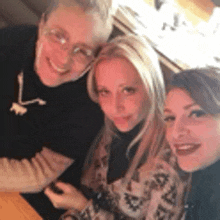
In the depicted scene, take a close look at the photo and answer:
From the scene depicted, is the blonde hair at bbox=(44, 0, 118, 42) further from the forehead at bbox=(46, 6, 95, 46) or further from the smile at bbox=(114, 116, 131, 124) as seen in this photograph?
the smile at bbox=(114, 116, 131, 124)

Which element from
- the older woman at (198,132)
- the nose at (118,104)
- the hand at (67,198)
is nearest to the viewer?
the older woman at (198,132)

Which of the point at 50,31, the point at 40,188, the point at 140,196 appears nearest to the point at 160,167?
the point at 140,196

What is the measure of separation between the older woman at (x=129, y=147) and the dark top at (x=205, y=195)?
0.03 m

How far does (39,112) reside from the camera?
40.5 inches

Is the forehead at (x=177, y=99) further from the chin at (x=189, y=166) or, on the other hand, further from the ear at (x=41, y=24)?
the ear at (x=41, y=24)

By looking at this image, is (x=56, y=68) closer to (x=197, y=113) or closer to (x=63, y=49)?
(x=63, y=49)

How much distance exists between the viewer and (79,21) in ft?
2.96

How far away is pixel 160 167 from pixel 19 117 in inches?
21.8

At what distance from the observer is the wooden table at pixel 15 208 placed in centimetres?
103

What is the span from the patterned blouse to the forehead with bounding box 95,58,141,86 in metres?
0.21

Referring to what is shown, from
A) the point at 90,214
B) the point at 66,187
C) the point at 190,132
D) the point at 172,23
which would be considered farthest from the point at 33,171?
the point at 172,23

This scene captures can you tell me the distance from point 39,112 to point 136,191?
451 mm

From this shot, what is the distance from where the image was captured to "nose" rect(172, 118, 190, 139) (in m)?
0.79

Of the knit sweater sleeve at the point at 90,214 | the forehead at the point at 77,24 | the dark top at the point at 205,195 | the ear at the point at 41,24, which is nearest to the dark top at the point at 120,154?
the knit sweater sleeve at the point at 90,214
